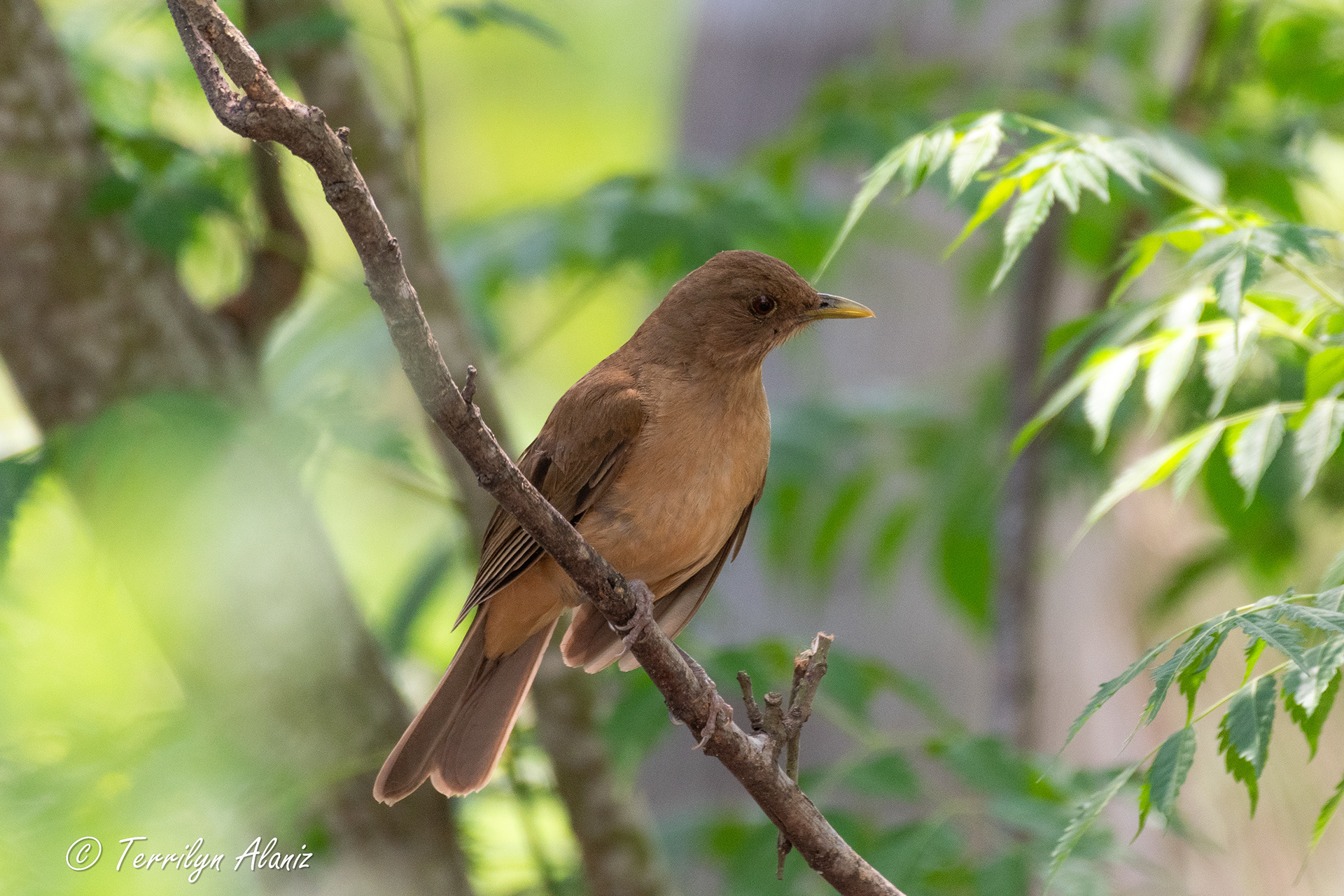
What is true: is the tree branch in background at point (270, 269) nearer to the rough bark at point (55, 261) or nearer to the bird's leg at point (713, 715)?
the rough bark at point (55, 261)

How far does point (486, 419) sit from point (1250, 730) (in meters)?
2.48

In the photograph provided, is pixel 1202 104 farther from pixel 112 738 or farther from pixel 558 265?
pixel 112 738

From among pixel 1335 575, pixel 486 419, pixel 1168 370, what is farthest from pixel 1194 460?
pixel 486 419

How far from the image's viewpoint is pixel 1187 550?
225 inches

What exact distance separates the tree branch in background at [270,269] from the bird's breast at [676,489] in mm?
1645

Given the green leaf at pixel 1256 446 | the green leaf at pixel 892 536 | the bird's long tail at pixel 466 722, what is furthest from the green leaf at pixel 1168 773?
the green leaf at pixel 892 536

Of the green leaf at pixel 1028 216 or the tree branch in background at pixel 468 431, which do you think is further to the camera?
the green leaf at pixel 1028 216

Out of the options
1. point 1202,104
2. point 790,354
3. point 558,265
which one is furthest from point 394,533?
point 1202,104

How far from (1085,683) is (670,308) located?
11.9 ft

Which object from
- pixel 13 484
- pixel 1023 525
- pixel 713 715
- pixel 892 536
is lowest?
pixel 1023 525

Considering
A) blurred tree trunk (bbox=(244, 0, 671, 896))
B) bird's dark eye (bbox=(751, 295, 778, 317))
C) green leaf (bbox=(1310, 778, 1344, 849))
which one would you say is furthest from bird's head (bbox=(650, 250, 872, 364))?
green leaf (bbox=(1310, 778, 1344, 849))

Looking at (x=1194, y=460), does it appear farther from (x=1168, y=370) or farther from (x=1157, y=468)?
(x=1168, y=370)

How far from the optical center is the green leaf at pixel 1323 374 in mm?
1971

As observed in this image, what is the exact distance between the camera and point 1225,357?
2057 millimetres
